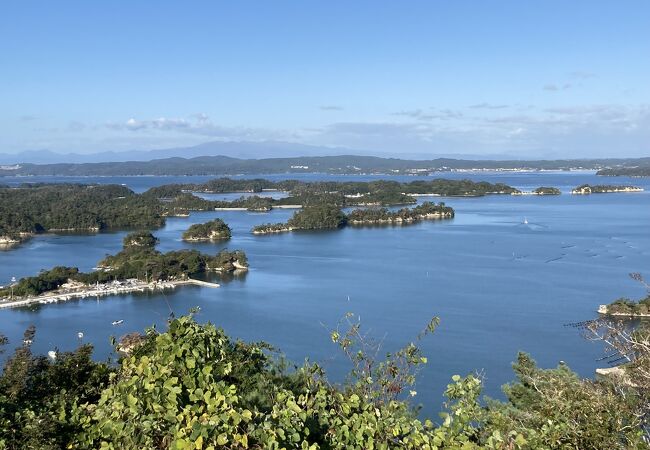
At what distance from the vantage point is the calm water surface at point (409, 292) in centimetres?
1210

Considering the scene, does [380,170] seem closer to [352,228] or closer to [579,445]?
[352,228]

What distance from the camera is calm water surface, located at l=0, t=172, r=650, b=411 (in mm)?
12102

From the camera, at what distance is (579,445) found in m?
1.92

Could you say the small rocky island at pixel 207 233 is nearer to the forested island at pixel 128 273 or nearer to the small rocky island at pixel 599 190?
the forested island at pixel 128 273

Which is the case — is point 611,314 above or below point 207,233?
below

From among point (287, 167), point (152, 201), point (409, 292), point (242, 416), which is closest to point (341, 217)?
point (152, 201)

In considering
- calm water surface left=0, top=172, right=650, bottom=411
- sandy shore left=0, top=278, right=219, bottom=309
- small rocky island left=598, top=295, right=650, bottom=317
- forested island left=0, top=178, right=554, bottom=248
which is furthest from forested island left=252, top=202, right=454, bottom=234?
small rocky island left=598, top=295, right=650, bottom=317

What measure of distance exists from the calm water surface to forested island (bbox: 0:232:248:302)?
1075mm

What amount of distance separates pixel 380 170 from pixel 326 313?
284 ft

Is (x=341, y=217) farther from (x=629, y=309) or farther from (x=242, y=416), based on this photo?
(x=242, y=416)

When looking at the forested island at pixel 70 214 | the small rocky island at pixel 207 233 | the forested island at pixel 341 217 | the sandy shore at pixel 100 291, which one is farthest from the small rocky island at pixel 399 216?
the sandy shore at pixel 100 291

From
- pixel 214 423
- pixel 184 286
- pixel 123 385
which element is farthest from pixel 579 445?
pixel 184 286

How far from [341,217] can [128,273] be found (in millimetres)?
17175

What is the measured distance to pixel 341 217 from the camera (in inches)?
1384
